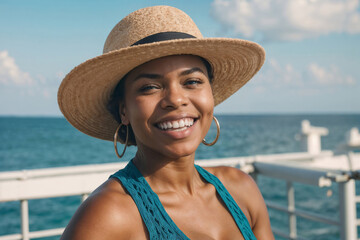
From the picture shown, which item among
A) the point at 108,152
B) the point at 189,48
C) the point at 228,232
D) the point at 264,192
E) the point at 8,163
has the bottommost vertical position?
the point at 228,232

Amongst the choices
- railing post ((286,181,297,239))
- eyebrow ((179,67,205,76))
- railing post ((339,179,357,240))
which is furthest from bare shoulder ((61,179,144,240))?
railing post ((286,181,297,239))

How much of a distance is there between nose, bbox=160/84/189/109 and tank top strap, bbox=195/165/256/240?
0.42 meters

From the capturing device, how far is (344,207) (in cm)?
255

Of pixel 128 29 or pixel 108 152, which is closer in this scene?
pixel 128 29

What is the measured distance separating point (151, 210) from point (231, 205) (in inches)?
14.0

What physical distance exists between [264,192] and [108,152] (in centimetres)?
2050

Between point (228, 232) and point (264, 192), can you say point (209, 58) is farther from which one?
point (264, 192)

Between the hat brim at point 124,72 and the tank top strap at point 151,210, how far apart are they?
31 cm

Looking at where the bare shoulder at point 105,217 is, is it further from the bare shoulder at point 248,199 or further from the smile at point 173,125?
the bare shoulder at point 248,199

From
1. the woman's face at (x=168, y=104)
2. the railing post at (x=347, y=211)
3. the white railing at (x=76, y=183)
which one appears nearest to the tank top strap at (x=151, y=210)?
the woman's face at (x=168, y=104)

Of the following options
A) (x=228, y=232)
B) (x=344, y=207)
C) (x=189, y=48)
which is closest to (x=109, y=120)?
(x=189, y=48)

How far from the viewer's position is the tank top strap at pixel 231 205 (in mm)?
1379

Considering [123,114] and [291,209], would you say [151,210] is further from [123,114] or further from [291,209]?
[291,209]

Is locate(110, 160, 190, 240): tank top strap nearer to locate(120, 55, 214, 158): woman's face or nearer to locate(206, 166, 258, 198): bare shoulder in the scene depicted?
locate(120, 55, 214, 158): woman's face
